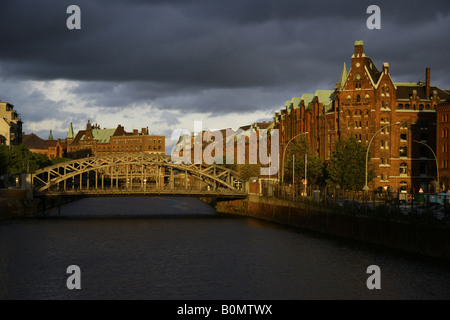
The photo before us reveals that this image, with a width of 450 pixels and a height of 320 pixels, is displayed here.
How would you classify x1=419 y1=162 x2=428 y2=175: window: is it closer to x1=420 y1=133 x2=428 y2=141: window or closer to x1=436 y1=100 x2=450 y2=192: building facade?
x1=420 y1=133 x2=428 y2=141: window

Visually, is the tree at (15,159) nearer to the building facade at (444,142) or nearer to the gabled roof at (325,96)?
the gabled roof at (325,96)

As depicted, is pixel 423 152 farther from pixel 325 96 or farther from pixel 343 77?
pixel 325 96

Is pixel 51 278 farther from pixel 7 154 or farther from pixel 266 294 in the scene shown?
pixel 7 154

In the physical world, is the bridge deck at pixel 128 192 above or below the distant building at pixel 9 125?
below

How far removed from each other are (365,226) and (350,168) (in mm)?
33291

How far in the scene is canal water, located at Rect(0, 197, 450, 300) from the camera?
36.5 meters

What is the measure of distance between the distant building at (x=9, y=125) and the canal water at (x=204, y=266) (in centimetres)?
7352

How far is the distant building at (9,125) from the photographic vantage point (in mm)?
135750

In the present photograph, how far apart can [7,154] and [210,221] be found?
4302 cm

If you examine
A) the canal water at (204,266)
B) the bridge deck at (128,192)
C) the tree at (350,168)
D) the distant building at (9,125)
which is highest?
the distant building at (9,125)

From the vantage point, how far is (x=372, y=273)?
134 feet

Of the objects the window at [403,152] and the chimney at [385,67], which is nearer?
the chimney at [385,67]

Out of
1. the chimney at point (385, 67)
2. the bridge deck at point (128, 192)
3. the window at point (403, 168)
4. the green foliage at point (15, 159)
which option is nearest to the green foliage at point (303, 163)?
the window at point (403, 168)
